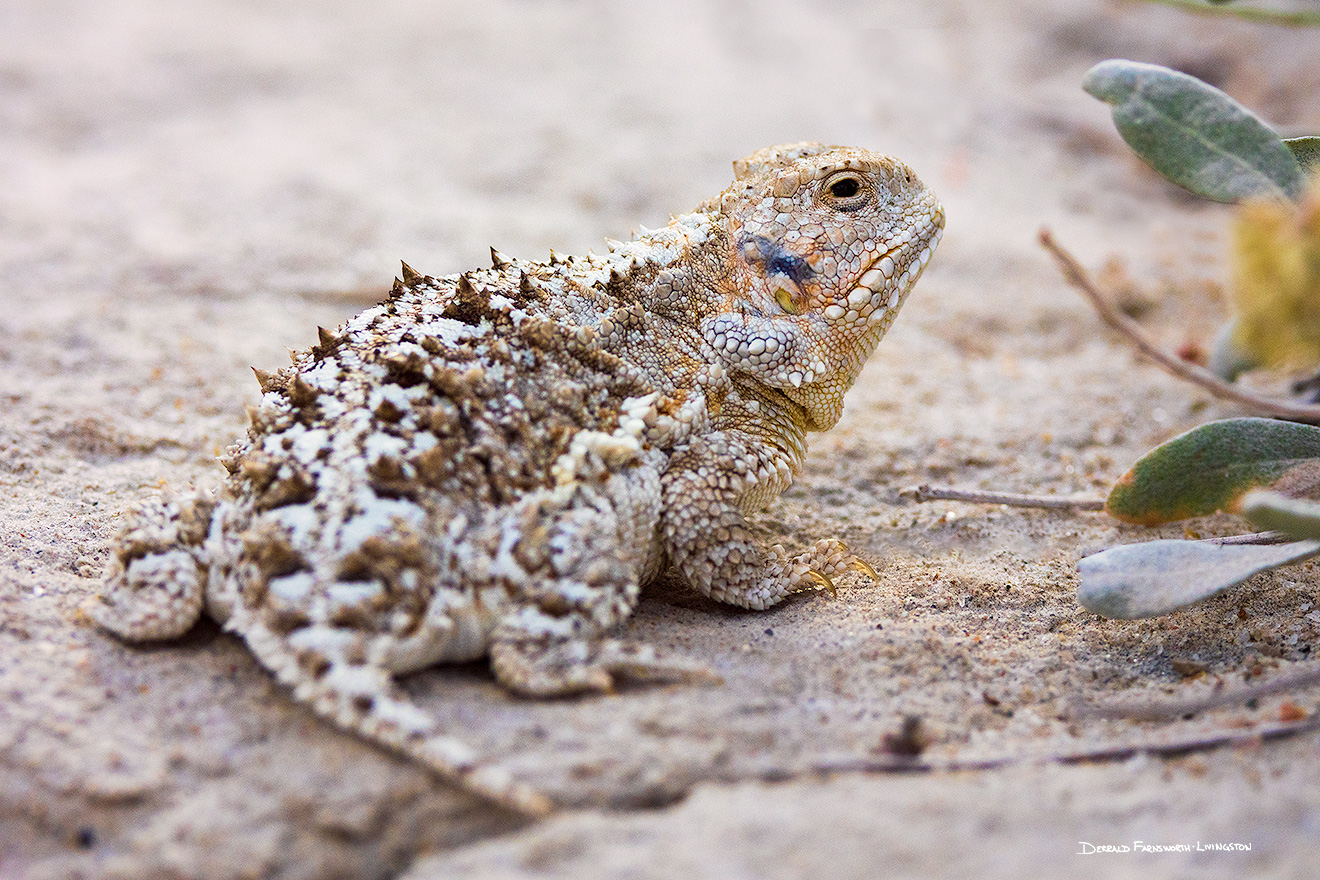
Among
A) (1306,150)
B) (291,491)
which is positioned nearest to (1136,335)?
(1306,150)


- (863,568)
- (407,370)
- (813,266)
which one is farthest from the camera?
(863,568)

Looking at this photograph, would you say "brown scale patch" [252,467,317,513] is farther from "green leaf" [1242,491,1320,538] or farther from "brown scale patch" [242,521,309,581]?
"green leaf" [1242,491,1320,538]

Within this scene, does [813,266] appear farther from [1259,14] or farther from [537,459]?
[1259,14]

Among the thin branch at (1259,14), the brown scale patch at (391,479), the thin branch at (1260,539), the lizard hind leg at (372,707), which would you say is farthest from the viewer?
the thin branch at (1259,14)

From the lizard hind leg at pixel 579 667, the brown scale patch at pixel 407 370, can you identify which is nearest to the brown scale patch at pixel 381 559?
the lizard hind leg at pixel 579 667

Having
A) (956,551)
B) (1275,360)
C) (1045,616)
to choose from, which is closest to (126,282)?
(956,551)

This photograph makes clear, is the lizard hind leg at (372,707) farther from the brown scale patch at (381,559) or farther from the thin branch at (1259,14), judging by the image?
the thin branch at (1259,14)
